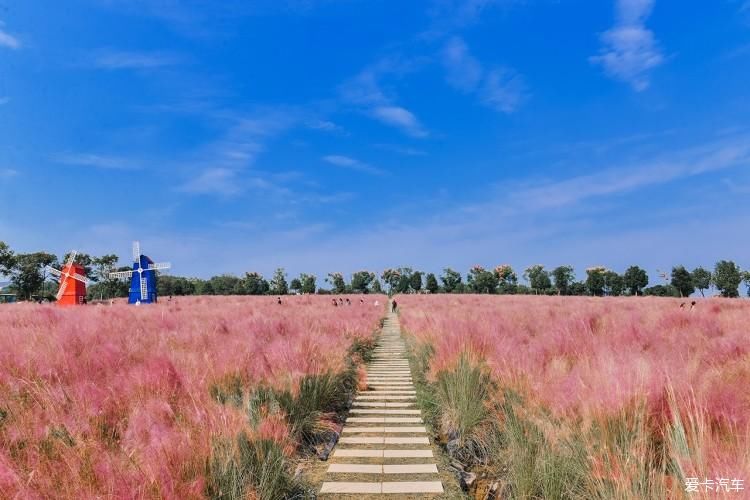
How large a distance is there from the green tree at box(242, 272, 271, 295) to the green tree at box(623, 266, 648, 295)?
227 ft

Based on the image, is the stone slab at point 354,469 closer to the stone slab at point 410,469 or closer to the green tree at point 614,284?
the stone slab at point 410,469

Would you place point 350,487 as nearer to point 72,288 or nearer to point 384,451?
point 384,451

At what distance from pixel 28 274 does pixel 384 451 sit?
3070 inches

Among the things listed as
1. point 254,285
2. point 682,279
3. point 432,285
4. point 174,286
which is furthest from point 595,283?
point 174,286

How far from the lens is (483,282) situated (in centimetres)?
8369

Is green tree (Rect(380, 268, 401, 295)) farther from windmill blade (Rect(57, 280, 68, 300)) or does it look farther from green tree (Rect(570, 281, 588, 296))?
windmill blade (Rect(57, 280, 68, 300))

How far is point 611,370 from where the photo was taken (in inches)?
161

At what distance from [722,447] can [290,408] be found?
440 cm

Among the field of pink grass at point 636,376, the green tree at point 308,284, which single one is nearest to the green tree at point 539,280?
the green tree at point 308,284

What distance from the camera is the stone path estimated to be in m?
A: 4.51

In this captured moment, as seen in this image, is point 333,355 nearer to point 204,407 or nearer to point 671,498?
point 204,407

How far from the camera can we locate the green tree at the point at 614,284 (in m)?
77.2

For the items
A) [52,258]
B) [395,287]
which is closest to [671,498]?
[52,258]

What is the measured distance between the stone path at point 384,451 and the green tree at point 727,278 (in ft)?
240
